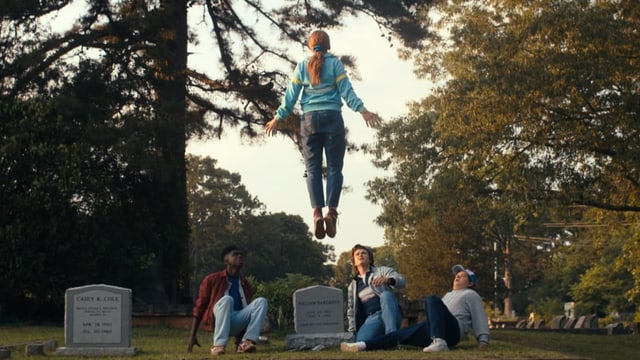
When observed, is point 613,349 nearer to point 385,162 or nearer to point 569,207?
point 569,207

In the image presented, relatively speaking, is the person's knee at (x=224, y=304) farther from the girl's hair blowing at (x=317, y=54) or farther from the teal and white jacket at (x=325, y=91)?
the girl's hair blowing at (x=317, y=54)

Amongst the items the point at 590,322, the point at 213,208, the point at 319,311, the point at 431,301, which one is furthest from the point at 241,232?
the point at 431,301

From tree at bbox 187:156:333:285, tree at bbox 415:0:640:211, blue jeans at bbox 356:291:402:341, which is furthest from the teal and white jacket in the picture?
tree at bbox 187:156:333:285

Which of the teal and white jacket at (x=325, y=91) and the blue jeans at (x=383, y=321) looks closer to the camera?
the blue jeans at (x=383, y=321)

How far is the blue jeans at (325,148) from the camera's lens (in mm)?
11688

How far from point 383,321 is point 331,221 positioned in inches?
53.0

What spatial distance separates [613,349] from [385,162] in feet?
58.7

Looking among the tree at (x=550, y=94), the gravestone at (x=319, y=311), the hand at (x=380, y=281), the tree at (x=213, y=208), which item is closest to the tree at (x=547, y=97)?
the tree at (x=550, y=94)

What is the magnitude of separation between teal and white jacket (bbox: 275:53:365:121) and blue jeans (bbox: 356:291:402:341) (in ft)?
7.42

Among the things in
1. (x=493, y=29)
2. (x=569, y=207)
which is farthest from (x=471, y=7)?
(x=569, y=207)

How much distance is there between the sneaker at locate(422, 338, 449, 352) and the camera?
10383 mm

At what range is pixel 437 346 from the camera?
1044cm

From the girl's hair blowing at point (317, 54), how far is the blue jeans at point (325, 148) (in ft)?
1.52

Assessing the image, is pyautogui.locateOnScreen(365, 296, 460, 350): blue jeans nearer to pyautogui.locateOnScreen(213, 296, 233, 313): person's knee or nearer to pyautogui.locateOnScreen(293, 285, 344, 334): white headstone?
pyautogui.locateOnScreen(213, 296, 233, 313): person's knee
